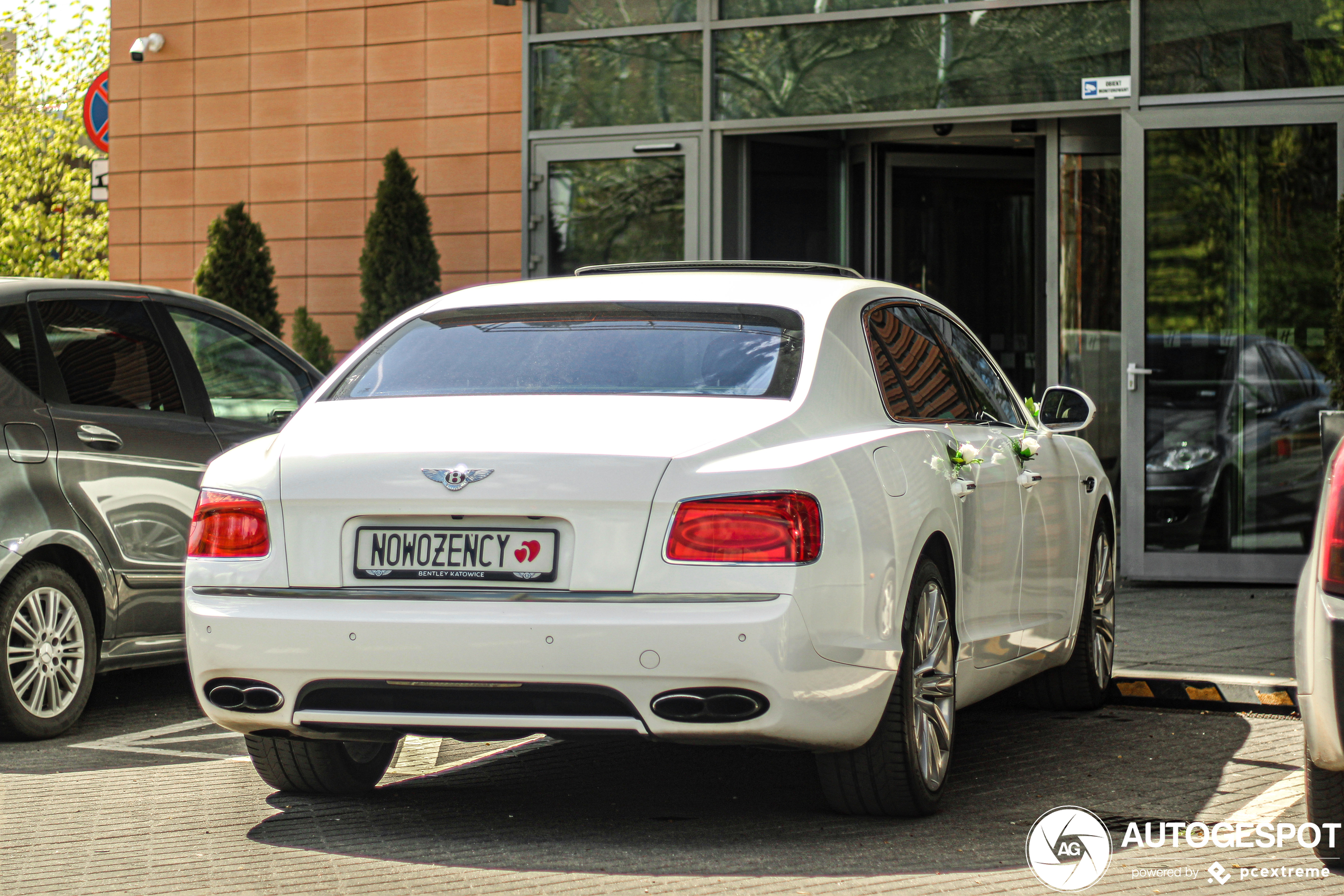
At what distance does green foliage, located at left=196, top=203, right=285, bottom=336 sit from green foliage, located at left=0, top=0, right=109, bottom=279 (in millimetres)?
23396

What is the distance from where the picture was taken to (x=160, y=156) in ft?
54.5

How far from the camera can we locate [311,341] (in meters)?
15.4

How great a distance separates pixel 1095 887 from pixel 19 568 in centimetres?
412

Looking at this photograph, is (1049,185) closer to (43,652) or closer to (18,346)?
Result: (18,346)

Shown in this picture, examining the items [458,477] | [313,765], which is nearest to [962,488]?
[458,477]

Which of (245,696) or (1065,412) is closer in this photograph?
(245,696)

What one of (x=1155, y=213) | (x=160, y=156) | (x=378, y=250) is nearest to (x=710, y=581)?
(x=1155, y=213)

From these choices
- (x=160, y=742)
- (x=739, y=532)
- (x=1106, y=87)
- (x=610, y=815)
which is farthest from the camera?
(x=1106, y=87)

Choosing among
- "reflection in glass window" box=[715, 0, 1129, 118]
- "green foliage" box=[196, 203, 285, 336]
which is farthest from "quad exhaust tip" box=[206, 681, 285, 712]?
"green foliage" box=[196, 203, 285, 336]

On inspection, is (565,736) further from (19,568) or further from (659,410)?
(19,568)

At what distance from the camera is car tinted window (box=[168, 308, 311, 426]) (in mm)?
7582

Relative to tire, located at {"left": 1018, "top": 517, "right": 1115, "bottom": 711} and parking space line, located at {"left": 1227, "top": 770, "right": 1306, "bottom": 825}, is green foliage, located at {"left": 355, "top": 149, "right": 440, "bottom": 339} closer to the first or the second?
tire, located at {"left": 1018, "top": 517, "right": 1115, "bottom": 711}

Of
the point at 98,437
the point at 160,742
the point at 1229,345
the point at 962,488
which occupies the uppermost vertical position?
the point at 1229,345

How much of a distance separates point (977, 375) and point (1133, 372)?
Answer: 4.99 meters
